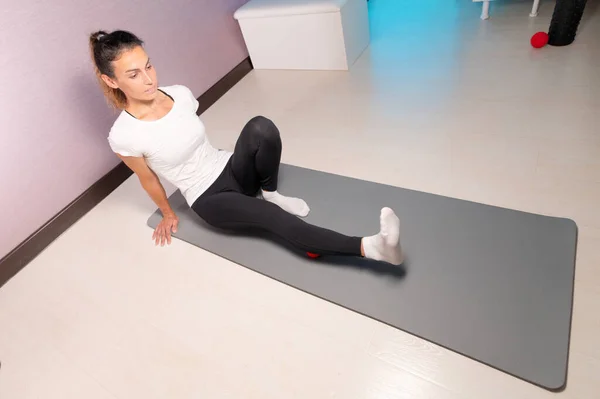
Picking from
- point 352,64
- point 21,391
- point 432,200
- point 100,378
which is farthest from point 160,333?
point 352,64

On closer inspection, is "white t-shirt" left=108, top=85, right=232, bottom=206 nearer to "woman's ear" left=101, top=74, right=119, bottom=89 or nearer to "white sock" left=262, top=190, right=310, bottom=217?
"woman's ear" left=101, top=74, right=119, bottom=89

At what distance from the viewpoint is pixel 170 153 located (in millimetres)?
1240

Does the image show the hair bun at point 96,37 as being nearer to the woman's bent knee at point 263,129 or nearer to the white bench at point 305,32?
the woman's bent knee at point 263,129

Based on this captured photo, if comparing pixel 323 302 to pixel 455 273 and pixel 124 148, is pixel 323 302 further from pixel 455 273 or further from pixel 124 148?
pixel 124 148

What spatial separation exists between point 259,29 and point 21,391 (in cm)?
231

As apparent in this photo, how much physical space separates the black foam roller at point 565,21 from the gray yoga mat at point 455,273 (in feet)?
4.59

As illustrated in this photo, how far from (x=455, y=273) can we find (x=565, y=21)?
1.75 m

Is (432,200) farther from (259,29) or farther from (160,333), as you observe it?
(259,29)

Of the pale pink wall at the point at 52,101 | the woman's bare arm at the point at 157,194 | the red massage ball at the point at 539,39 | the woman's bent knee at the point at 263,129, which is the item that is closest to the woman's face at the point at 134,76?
the woman's bare arm at the point at 157,194

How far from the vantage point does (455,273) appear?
1.15 meters

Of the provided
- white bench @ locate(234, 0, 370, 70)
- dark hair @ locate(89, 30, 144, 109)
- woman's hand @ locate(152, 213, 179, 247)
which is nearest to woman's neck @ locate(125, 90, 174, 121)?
dark hair @ locate(89, 30, 144, 109)

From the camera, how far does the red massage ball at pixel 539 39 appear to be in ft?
6.78

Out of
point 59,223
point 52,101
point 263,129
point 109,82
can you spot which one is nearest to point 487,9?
point 263,129

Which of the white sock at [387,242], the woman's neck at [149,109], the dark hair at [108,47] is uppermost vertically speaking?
the dark hair at [108,47]
